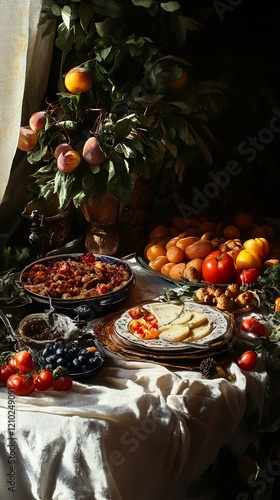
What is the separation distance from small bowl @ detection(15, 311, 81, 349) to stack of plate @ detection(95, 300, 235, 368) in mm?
108

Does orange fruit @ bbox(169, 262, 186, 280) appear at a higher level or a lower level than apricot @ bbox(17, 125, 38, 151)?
lower

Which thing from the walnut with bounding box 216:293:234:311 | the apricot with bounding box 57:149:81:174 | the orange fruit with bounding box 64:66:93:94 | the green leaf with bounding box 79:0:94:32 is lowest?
the walnut with bounding box 216:293:234:311

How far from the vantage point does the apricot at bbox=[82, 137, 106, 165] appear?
1.96m

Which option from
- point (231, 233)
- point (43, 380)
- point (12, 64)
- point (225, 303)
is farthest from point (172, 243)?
point (43, 380)

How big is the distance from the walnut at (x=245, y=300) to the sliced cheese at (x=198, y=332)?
218 mm

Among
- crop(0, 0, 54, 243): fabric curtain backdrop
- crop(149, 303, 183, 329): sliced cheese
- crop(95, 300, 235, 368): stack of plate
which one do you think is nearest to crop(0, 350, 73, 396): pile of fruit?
crop(95, 300, 235, 368): stack of plate

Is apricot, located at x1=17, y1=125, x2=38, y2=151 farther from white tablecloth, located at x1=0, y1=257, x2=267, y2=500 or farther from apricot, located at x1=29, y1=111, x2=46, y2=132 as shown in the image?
white tablecloth, located at x1=0, y1=257, x2=267, y2=500

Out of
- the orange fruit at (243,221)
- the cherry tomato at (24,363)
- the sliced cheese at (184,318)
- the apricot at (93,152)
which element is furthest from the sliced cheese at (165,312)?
the orange fruit at (243,221)

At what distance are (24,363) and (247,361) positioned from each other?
19.9 inches

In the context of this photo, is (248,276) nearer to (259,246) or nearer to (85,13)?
(259,246)

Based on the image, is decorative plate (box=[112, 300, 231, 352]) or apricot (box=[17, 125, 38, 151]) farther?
apricot (box=[17, 125, 38, 151])

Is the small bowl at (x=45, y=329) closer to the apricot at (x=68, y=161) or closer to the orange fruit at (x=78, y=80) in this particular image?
the apricot at (x=68, y=161)

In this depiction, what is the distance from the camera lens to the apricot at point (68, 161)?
1.98 m

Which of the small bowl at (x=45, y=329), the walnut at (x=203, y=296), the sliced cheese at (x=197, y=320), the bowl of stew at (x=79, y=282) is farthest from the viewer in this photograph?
the walnut at (x=203, y=296)
